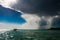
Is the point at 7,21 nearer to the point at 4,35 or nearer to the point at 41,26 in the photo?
the point at 4,35

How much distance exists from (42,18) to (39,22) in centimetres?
8

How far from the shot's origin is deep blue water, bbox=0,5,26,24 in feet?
14.7

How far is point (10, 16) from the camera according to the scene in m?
4.49

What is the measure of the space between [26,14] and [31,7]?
0.45 feet

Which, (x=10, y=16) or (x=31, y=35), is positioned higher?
(x=10, y=16)

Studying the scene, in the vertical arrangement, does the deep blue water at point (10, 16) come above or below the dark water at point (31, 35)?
above

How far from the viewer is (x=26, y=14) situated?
4.49m

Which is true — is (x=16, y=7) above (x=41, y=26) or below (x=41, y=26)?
above

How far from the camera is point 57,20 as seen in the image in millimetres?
4465

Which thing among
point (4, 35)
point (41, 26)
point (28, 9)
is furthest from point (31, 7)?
point (4, 35)

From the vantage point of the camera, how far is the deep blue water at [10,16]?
4473 millimetres

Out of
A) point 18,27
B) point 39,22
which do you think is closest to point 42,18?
point 39,22

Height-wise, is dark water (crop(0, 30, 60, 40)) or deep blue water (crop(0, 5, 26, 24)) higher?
deep blue water (crop(0, 5, 26, 24))

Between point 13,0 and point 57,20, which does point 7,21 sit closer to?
point 13,0
